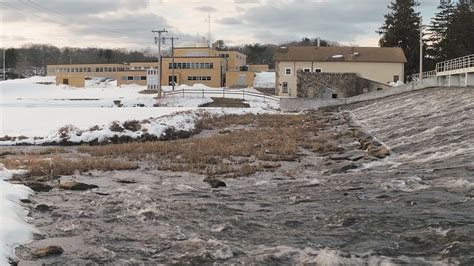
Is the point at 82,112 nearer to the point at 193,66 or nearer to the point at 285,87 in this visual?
the point at 285,87

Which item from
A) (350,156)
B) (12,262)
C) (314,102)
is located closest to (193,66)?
(314,102)

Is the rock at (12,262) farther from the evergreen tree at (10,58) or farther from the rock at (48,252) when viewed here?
the evergreen tree at (10,58)

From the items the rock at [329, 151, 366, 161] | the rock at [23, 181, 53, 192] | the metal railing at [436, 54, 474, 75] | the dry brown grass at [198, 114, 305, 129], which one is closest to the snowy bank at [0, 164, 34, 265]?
the rock at [23, 181, 53, 192]

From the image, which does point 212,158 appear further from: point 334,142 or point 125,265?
point 125,265

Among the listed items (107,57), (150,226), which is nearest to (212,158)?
(150,226)

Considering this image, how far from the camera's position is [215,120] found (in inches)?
1484

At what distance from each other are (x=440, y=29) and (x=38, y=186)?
85.3 m

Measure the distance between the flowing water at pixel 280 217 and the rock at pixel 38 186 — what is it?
1.15 ft

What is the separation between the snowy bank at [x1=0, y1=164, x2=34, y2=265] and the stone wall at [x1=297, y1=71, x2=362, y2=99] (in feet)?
174

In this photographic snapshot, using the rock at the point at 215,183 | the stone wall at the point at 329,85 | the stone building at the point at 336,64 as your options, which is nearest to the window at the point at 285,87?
the stone building at the point at 336,64

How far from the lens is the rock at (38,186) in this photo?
13076 millimetres

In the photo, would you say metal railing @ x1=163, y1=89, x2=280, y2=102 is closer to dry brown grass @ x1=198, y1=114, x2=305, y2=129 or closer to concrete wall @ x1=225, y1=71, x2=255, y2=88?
dry brown grass @ x1=198, y1=114, x2=305, y2=129

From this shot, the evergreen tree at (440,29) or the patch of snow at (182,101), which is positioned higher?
the evergreen tree at (440,29)

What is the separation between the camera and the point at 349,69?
6944cm
